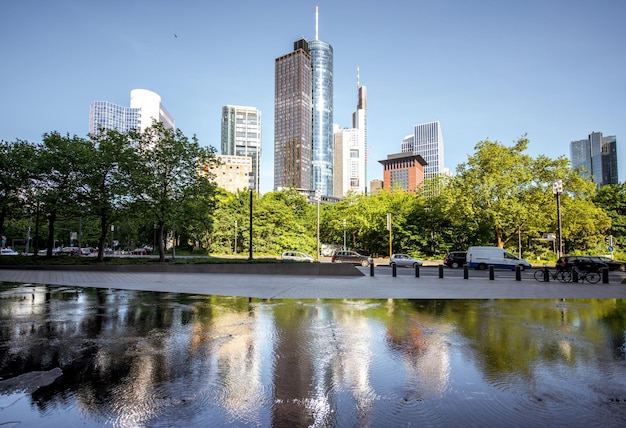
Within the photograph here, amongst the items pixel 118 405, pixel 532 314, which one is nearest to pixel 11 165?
pixel 118 405

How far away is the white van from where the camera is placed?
33.8m

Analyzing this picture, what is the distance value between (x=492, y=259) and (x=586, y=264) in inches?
271

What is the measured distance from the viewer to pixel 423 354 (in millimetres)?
6312

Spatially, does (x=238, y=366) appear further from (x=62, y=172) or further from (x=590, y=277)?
(x=62, y=172)

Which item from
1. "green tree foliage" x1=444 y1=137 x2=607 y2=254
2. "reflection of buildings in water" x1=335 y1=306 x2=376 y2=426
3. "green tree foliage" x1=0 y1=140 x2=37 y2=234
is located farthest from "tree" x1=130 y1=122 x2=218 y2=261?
"green tree foliage" x1=444 y1=137 x2=607 y2=254

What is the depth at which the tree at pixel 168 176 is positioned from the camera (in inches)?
1121

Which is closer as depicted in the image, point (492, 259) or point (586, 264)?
point (586, 264)

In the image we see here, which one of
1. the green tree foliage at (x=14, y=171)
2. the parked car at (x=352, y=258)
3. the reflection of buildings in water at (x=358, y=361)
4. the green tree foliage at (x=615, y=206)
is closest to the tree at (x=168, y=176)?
the green tree foliage at (x=14, y=171)

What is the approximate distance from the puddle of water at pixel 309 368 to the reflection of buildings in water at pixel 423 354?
3 cm

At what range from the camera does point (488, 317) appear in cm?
970

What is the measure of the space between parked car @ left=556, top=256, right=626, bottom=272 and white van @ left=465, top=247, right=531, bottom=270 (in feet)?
12.0

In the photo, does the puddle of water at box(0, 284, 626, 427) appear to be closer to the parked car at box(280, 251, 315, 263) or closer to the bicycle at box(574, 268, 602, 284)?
the bicycle at box(574, 268, 602, 284)

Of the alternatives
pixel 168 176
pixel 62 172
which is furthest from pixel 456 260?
pixel 62 172

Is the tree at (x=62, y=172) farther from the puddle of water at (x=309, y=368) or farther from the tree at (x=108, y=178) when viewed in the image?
the puddle of water at (x=309, y=368)
